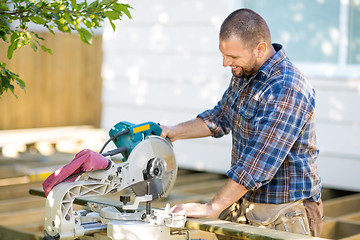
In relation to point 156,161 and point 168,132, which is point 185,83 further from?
point 156,161

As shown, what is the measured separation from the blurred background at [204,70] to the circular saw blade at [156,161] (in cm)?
295

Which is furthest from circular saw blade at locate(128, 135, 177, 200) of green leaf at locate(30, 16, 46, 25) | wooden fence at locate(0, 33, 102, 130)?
wooden fence at locate(0, 33, 102, 130)

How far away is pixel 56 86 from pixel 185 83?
310 centimetres

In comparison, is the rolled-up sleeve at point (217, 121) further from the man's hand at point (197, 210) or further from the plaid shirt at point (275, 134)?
the man's hand at point (197, 210)

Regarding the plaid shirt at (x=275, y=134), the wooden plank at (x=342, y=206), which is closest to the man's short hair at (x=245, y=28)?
the plaid shirt at (x=275, y=134)

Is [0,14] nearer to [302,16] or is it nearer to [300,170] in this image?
[300,170]

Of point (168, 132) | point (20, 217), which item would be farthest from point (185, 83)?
point (168, 132)

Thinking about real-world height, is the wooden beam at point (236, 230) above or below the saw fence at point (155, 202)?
above

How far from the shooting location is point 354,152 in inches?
220

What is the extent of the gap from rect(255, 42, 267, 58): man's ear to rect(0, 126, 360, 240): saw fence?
2.44 ft

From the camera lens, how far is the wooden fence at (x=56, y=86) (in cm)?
858

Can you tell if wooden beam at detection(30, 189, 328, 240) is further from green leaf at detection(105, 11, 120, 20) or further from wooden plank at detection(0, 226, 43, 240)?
wooden plank at detection(0, 226, 43, 240)

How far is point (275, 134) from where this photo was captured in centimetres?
281

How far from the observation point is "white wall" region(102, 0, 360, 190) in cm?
570
